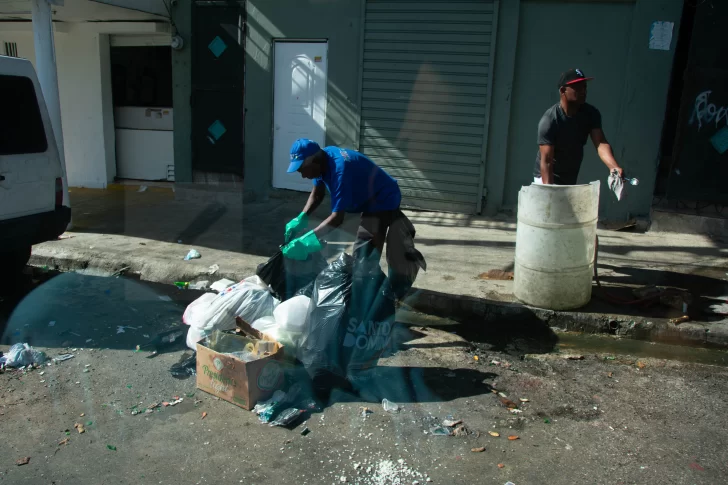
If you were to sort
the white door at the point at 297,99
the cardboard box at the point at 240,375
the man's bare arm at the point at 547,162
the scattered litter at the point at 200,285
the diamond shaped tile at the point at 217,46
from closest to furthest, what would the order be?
the cardboard box at the point at 240,375
the man's bare arm at the point at 547,162
the scattered litter at the point at 200,285
the white door at the point at 297,99
the diamond shaped tile at the point at 217,46

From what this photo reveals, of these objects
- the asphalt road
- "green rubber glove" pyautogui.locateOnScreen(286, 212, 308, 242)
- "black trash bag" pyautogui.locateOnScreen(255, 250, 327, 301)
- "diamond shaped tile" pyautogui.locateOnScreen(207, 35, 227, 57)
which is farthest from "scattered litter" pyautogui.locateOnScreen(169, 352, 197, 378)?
"diamond shaped tile" pyautogui.locateOnScreen(207, 35, 227, 57)

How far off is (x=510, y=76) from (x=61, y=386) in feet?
22.3

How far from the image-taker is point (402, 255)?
4738 millimetres

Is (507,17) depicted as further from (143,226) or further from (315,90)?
(143,226)

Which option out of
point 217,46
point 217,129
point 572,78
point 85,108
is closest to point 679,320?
point 572,78

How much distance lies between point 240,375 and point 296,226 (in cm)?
134

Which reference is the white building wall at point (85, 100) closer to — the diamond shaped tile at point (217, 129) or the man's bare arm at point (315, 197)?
the diamond shaped tile at point (217, 129)

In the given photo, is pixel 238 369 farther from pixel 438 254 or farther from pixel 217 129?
pixel 217 129

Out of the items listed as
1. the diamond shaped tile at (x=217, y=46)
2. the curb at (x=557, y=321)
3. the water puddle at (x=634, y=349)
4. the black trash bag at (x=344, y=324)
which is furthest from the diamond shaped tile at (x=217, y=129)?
the water puddle at (x=634, y=349)

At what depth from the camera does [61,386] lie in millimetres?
3986

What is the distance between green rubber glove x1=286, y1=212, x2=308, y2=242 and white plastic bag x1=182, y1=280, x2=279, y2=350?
474 millimetres

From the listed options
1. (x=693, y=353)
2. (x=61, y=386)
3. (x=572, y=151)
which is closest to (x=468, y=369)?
(x=693, y=353)

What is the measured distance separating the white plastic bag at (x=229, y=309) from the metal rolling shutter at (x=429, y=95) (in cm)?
492

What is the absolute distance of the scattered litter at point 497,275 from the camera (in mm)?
5984
